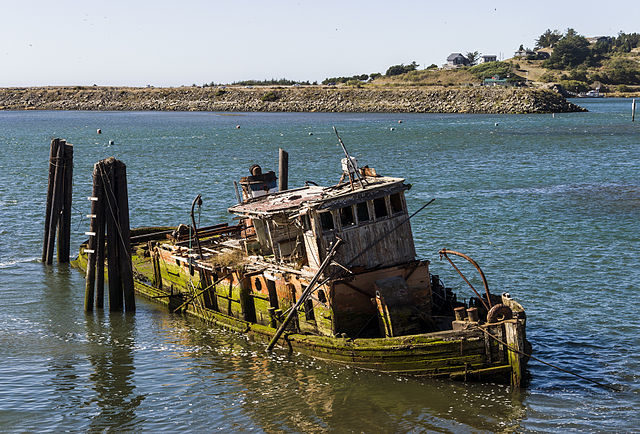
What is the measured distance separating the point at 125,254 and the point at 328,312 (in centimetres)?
924

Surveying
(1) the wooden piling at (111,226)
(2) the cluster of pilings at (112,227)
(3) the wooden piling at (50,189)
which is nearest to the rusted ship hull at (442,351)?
(2) the cluster of pilings at (112,227)

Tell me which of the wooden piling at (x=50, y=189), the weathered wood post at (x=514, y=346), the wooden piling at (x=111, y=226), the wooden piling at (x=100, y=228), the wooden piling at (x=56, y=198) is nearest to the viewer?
the weathered wood post at (x=514, y=346)

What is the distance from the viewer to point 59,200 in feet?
113

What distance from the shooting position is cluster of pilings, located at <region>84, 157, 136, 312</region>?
27.0 metres

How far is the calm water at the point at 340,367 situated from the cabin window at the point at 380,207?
4728 mm

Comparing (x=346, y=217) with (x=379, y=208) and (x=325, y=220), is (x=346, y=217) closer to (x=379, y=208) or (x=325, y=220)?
(x=325, y=220)

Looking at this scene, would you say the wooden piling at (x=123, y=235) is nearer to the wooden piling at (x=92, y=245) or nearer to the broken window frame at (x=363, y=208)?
the wooden piling at (x=92, y=245)

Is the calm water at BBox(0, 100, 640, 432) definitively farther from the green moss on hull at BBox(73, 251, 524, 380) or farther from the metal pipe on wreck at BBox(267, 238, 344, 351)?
the metal pipe on wreck at BBox(267, 238, 344, 351)

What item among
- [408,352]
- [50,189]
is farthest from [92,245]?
[408,352]

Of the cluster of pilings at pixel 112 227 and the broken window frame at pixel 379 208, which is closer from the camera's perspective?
the broken window frame at pixel 379 208

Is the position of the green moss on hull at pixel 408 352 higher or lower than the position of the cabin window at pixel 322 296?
lower

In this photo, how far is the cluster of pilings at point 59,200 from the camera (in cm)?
3441

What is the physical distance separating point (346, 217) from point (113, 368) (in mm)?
8770

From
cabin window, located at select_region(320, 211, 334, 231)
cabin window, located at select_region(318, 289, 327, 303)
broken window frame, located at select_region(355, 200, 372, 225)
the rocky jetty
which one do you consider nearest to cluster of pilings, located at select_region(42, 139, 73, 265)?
cabin window, located at select_region(320, 211, 334, 231)
